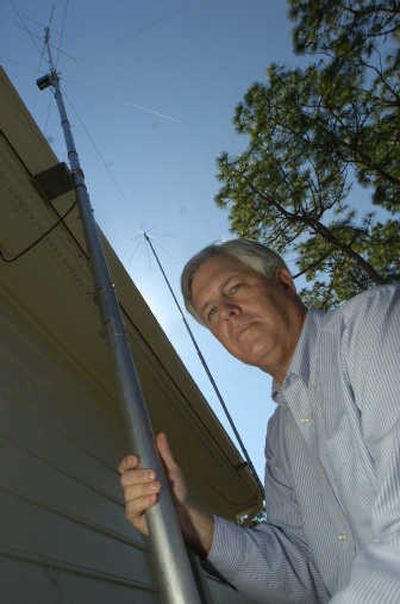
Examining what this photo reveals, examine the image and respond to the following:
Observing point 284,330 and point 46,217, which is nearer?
point 284,330

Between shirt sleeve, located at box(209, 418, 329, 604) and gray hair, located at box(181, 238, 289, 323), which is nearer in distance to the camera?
shirt sleeve, located at box(209, 418, 329, 604)

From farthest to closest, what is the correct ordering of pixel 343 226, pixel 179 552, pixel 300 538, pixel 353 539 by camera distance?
1. pixel 343 226
2. pixel 300 538
3. pixel 353 539
4. pixel 179 552

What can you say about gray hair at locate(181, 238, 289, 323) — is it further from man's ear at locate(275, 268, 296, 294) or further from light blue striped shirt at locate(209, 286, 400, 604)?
light blue striped shirt at locate(209, 286, 400, 604)

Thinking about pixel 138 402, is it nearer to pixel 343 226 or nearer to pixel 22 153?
pixel 22 153

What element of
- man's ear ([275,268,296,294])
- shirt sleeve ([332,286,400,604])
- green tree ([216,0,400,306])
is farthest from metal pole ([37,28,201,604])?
green tree ([216,0,400,306])

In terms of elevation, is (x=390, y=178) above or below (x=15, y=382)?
above

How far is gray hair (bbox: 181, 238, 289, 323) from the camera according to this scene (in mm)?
2150

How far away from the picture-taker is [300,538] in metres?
1.92

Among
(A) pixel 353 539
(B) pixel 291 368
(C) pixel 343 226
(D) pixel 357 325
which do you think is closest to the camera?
(D) pixel 357 325

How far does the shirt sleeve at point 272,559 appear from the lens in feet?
5.36

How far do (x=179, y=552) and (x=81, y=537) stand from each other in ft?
5.33

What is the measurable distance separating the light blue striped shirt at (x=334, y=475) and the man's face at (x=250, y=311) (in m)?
0.19

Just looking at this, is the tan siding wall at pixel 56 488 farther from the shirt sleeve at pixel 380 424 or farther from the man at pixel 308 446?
the shirt sleeve at pixel 380 424

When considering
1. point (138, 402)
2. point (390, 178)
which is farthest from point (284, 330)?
point (390, 178)
